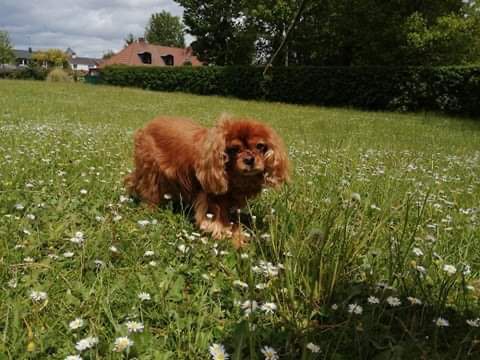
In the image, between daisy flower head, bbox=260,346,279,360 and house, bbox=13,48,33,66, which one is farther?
house, bbox=13,48,33,66

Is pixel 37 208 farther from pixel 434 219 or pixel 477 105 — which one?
pixel 477 105

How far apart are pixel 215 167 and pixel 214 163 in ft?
0.11

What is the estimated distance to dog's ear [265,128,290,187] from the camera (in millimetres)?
3590

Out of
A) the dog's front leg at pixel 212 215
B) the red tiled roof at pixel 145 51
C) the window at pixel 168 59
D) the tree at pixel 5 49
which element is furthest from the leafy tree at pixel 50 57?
the dog's front leg at pixel 212 215

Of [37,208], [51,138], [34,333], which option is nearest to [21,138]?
[51,138]

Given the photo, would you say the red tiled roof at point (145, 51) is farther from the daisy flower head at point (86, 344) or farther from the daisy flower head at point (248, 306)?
the daisy flower head at point (86, 344)

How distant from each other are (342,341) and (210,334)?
0.67 meters

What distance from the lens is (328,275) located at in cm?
248

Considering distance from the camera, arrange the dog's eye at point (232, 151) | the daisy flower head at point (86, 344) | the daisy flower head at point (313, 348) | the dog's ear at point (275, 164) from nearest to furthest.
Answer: the daisy flower head at point (86, 344)
the daisy flower head at point (313, 348)
the dog's eye at point (232, 151)
the dog's ear at point (275, 164)

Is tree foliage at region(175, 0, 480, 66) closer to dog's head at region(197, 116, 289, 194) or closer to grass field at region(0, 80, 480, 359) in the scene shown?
dog's head at region(197, 116, 289, 194)

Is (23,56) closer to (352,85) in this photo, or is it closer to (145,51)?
(145,51)

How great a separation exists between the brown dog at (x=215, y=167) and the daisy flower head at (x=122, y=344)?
135 cm

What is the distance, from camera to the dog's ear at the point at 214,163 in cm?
342

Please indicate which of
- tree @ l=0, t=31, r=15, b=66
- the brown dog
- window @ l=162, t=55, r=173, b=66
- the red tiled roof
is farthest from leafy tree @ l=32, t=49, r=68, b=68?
the brown dog
